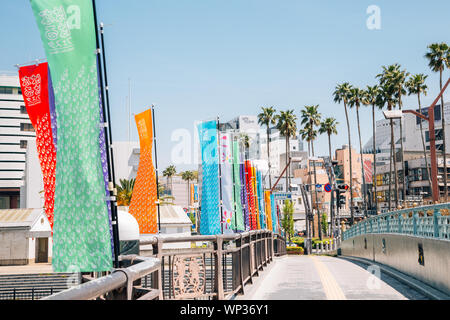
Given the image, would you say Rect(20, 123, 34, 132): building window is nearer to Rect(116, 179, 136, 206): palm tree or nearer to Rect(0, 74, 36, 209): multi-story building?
Rect(0, 74, 36, 209): multi-story building

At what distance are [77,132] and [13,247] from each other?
49.7 m

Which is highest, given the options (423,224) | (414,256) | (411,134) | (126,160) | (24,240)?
(411,134)

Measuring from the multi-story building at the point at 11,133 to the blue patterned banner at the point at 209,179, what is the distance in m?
102

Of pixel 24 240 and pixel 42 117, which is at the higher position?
pixel 42 117

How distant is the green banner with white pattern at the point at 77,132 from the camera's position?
750 centimetres

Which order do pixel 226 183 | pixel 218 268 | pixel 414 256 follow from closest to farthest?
pixel 218 268 → pixel 414 256 → pixel 226 183

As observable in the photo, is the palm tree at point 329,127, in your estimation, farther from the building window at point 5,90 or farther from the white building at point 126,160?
the building window at point 5,90

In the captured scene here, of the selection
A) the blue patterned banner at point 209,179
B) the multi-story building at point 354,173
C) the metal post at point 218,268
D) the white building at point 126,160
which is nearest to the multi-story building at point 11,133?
the white building at point 126,160

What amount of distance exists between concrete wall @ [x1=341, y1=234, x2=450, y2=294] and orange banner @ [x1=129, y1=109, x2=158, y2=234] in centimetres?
1101

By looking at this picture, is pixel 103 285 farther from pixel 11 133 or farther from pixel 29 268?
pixel 11 133

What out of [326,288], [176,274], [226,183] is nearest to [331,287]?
[326,288]

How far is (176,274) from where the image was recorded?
8.81 m
